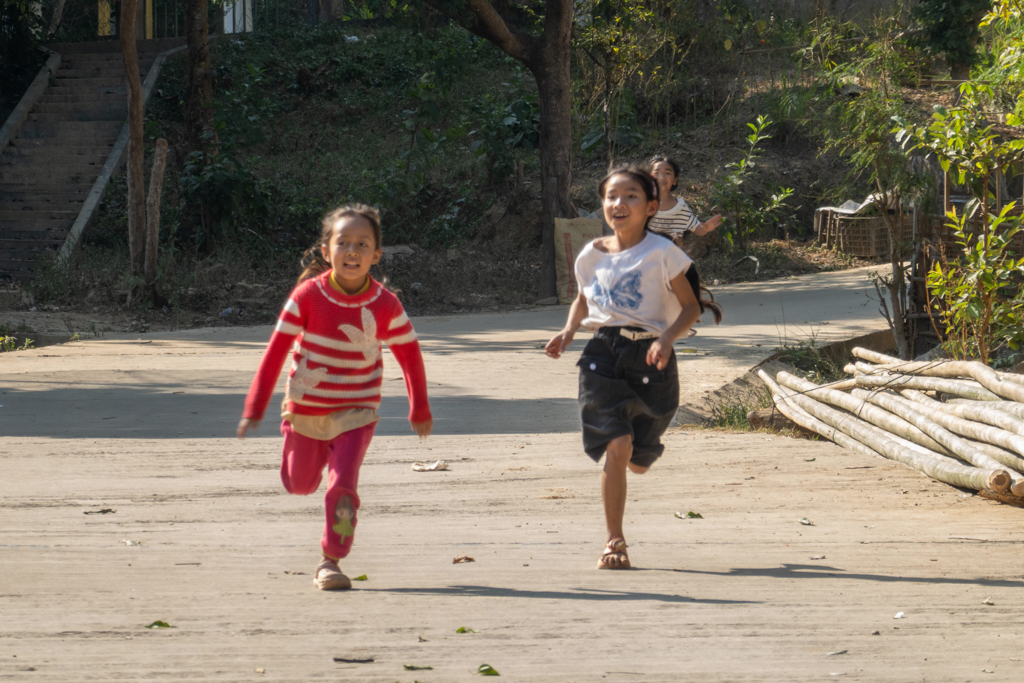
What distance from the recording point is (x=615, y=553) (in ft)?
11.6

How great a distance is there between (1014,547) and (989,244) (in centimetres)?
336

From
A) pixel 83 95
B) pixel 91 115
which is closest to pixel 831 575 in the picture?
pixel 91 115

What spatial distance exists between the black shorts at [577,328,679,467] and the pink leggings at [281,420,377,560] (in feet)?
2.71

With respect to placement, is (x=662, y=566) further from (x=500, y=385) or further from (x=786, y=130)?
(x=786, y=130)

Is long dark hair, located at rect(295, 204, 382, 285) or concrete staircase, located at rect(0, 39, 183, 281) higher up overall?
concrete staircase, located at rect(0, 39, 183, 281)

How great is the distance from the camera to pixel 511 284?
634 inches

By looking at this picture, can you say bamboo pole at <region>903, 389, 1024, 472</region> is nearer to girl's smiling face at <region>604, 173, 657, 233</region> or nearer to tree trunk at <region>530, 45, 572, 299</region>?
girl's smiling face at <region>604, 173, 657, 233</region>

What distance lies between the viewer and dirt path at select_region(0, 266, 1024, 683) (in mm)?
2676

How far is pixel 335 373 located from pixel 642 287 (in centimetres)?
116

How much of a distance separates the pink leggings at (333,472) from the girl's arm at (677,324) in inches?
41.0

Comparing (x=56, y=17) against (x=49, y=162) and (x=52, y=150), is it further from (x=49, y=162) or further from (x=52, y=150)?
(x=49, y=162)

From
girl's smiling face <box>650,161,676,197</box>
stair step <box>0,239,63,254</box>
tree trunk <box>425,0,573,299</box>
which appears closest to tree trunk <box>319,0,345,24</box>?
stair step <box>0,239,63,254</box>

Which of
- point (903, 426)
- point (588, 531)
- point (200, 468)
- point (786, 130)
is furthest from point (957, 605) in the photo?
point (786, 130)

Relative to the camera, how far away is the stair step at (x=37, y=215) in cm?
1750
